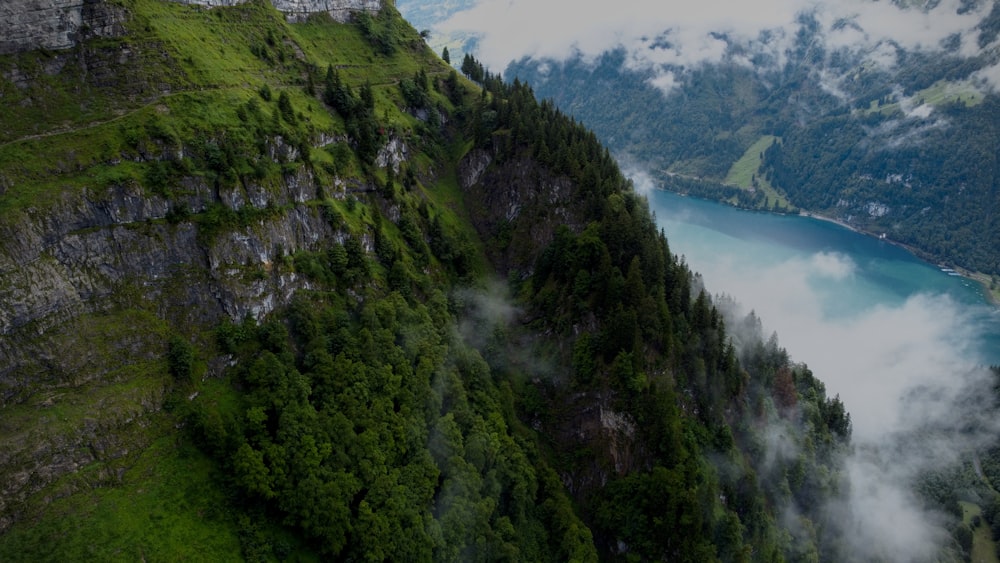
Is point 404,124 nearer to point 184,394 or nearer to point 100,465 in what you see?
point 184,394

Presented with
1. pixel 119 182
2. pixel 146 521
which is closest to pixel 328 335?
pixel 146 521

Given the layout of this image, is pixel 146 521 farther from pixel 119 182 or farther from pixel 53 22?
pixel 53 22

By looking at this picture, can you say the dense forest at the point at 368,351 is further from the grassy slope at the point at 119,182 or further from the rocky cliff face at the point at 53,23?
the rocky cliff face at the point at 53,23

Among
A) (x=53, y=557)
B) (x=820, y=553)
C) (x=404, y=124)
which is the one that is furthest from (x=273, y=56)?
(x=820, y=553)

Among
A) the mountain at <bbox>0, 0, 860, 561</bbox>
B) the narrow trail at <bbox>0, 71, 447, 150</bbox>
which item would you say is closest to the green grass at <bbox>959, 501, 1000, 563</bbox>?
the mountain at <bbox>0, 0, 860, 561</bbox>

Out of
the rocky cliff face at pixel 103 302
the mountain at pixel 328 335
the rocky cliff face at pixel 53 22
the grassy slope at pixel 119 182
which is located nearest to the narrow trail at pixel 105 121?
the grassy slope at pixel 119 182

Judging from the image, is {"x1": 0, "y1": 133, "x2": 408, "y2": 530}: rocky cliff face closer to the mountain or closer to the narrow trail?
the mountain
